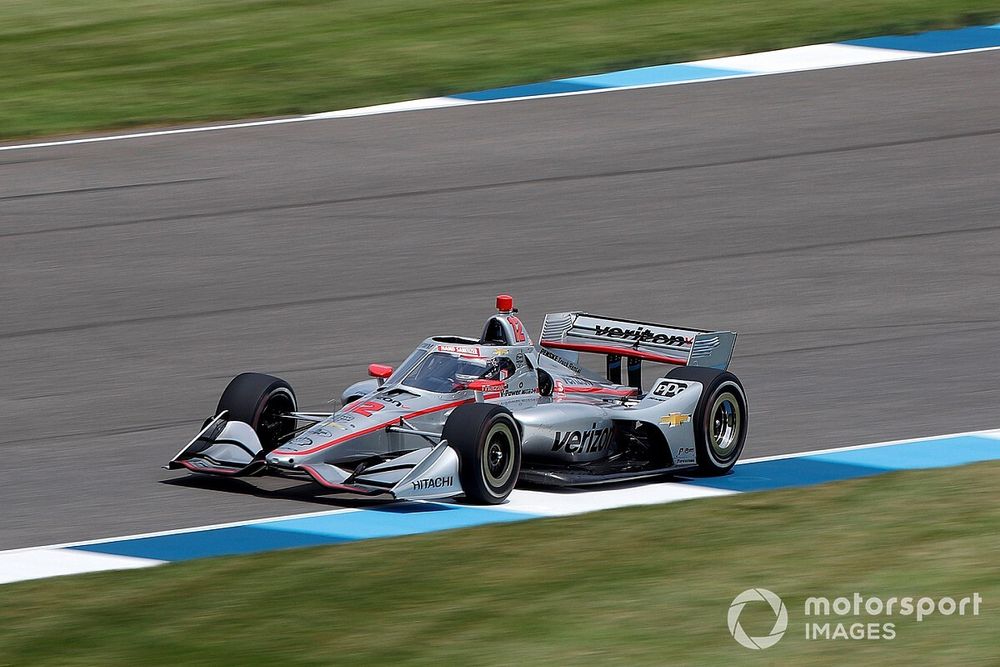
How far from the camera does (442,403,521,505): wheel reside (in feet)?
31.7

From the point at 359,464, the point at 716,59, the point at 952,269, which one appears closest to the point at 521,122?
the point at 716,59

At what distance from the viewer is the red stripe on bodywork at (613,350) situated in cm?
1112

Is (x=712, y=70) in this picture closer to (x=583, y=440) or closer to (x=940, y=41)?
(x=940, y=41)

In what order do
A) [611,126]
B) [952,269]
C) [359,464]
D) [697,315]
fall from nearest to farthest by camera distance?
[359,464]
[697,315]
[952,269]
[611,126]

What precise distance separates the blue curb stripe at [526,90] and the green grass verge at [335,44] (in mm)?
188

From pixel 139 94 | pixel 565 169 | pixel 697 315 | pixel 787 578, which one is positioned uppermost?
pixel 139 94

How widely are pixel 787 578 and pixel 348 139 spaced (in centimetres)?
1162

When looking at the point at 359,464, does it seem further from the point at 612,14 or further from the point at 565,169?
the point at 612,14

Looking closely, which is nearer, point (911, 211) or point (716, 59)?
point (911, 211)

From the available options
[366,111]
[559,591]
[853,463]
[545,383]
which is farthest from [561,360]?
[366,111]

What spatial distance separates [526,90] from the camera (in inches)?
818

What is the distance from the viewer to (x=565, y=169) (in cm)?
1834

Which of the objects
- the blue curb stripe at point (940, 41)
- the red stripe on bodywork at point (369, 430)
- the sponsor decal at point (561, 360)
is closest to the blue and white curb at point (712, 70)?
the blue curb stripe at point (940, 41)

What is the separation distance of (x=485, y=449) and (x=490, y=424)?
142 millimetres
